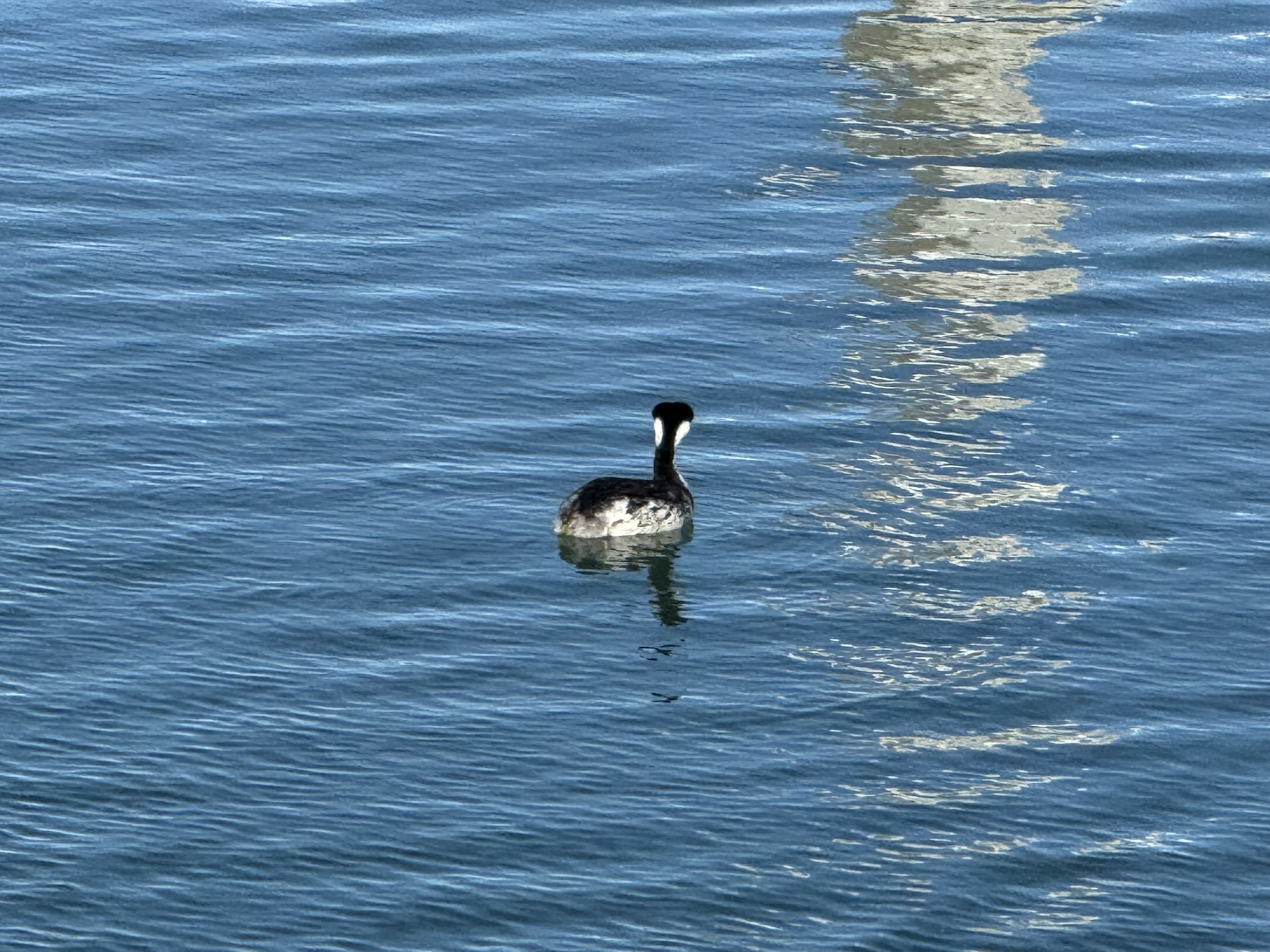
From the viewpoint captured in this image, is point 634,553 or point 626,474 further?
point 626,474

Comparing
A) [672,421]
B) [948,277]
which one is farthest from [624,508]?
[948,277]

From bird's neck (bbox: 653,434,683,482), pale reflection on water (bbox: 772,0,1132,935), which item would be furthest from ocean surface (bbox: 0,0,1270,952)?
bird's neck (bbox: 653,434,683,482)

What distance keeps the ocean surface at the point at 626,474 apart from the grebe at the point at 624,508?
21 centimetres

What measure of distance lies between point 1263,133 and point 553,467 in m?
11.6

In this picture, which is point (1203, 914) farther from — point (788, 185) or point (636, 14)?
point (636, 14)

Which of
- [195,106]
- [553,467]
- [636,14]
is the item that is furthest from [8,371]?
[636,14]

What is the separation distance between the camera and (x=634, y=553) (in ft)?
57.9

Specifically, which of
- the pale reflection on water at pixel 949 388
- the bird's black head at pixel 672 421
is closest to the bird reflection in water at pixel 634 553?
the bird's black head at pixel 672 421

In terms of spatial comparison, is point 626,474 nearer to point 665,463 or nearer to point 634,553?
point 665,463

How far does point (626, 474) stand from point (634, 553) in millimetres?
1235

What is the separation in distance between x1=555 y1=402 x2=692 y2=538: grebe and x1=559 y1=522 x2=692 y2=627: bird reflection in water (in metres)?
0.06

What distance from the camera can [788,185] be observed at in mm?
25109

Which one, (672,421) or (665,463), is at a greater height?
(672,421)

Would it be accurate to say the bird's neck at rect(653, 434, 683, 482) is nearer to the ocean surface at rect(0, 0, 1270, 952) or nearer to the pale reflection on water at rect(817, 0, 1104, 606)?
the ocean surface at rect(0, 0, 1270, 952)
